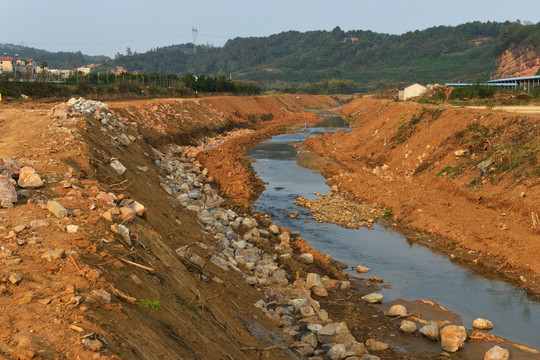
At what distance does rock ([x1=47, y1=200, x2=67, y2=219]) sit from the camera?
9023 mm

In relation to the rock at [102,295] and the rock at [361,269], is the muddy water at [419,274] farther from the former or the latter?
the rock at [102,295]

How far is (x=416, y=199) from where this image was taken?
22.0 m

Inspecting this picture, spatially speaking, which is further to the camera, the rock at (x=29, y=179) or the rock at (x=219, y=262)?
the rock at (x=219, y=262)

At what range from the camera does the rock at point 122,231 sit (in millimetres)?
9148

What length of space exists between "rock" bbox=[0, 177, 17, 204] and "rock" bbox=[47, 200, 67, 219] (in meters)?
0.89

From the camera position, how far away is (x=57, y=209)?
904 centimetres

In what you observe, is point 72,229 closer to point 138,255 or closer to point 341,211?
point 138,255

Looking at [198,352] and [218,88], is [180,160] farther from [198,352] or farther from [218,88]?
[218,88]

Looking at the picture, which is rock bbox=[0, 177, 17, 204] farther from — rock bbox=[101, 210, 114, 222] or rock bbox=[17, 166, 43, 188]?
rock bbox=[101, 210, 114, 222]

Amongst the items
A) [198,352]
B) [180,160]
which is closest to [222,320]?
[198,352]

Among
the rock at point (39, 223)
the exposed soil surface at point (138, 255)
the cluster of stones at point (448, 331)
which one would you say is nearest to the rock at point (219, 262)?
the exposed soil surface at point (138, 255)

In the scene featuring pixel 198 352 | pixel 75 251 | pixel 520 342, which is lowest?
pixel 520 342

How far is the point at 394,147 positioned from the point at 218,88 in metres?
51.7

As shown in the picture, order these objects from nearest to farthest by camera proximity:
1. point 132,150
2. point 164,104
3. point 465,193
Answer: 1. point 465,193
2. point 132,150
3. point 164,104
